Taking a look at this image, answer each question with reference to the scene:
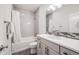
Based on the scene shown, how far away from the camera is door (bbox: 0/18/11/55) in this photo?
115cm

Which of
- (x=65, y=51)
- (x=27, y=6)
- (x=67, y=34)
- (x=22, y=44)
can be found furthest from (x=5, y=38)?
(x=67, y=34)

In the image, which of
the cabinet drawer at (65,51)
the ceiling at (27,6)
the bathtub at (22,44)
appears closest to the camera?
the cabinet drawer at (65,51)

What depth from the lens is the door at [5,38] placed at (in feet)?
3.78

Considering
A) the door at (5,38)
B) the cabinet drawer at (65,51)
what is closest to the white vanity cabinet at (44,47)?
the cabinet drawer at (65,51)

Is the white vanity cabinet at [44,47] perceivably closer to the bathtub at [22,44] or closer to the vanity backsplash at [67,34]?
the bathtub at [22,44]

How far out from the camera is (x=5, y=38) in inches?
49.1

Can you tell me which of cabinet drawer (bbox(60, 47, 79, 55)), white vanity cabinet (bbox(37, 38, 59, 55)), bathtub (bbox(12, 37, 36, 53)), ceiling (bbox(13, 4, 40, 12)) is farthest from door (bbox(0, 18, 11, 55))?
cabinet drawer (bbox(60, 47, 79, 55))

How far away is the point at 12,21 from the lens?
4.05 ft

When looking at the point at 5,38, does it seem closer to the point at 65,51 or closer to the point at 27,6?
the point at 27,6

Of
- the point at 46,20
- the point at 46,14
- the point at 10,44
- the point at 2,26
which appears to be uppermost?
the point at 46,14
